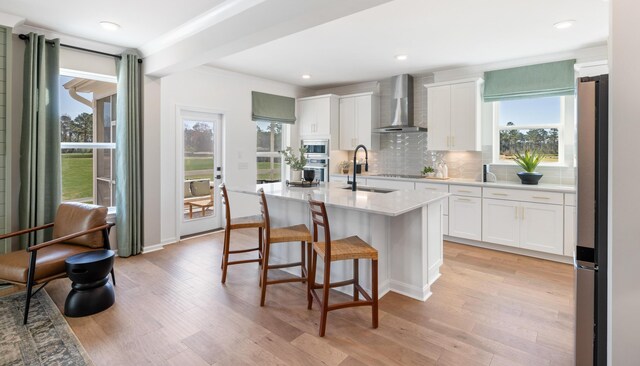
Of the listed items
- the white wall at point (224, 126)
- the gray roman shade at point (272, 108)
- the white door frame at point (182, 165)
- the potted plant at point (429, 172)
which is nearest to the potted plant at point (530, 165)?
the potted plant at point (429, 172)

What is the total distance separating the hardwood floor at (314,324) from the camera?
211 centimetres

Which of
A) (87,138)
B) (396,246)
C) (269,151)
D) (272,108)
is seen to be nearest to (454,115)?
(396,246)

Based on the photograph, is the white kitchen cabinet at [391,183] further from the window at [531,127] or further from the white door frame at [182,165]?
the white door frame at [182,165]

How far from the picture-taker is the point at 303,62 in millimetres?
4844

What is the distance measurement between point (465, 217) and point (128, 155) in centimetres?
451

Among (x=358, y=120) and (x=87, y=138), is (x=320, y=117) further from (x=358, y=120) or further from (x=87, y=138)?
(x=87, y=138)

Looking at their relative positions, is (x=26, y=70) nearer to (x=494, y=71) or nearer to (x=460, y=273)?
Result: (x=460, y=273)

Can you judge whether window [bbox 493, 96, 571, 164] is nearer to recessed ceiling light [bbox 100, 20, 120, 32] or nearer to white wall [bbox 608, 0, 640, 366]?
white wall [bbox 608, 0, 640, 366]

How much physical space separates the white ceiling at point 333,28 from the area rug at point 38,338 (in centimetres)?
264

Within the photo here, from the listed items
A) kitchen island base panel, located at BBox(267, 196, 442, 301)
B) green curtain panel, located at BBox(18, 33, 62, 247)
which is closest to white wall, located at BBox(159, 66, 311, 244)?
green curtain panel, located at BBox(18, 33, 62, 247)

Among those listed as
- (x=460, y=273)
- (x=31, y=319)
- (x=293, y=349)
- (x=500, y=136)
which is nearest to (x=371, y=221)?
(x=293, y=349)

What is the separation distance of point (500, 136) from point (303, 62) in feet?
10.4

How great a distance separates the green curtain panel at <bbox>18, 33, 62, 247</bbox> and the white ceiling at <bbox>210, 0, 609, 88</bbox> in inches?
82.3

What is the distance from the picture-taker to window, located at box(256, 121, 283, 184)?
6.02 m
